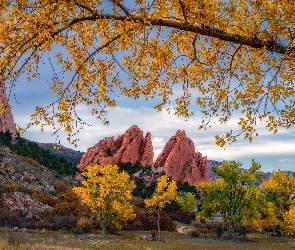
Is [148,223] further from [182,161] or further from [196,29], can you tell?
[182,161]

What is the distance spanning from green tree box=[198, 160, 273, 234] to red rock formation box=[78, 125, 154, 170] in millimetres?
79524

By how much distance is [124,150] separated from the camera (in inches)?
4847

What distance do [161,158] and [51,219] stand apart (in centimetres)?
10011

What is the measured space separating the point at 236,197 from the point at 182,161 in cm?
9358

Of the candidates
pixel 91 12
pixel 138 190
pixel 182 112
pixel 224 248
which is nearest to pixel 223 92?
pixel 182 112

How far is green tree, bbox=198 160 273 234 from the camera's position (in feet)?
125

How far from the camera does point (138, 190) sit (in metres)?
84.1

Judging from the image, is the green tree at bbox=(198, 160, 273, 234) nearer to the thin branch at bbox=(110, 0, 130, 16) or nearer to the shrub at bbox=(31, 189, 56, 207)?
the shrub at bbox=(31, 189, 56, 207)

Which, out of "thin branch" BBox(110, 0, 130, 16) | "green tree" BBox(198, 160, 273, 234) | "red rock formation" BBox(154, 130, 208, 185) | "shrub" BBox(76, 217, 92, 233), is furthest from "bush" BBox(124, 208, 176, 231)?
"red rock formation" BBox(154, 130, 208, 185)

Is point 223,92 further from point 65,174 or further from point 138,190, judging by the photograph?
point 138,190

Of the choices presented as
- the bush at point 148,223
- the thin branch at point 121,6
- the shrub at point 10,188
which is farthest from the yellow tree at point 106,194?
the thin branch at point 121,6

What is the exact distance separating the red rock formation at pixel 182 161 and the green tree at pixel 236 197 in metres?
84.5

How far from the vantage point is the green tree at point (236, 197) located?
38156 mm

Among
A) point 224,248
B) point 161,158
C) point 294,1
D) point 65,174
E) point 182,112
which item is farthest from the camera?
point 161,158
